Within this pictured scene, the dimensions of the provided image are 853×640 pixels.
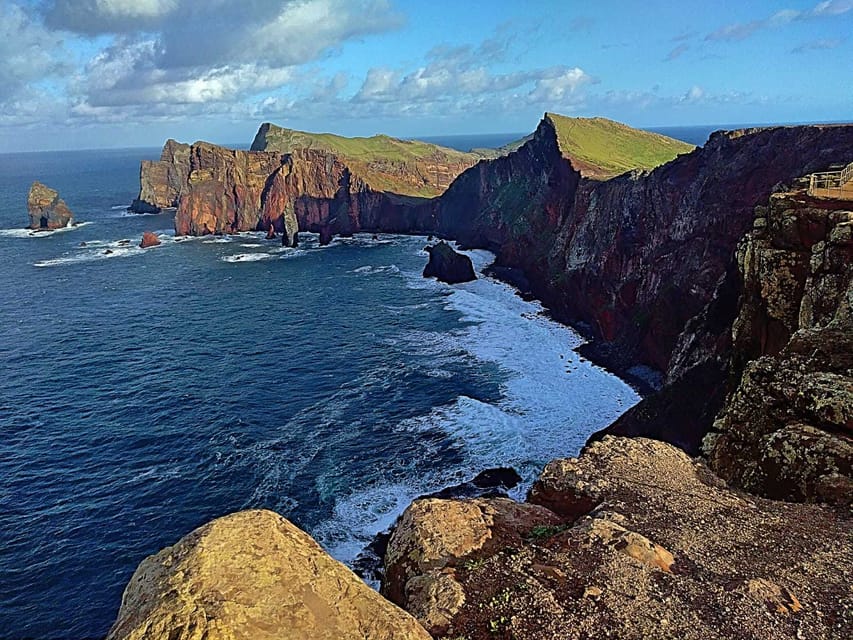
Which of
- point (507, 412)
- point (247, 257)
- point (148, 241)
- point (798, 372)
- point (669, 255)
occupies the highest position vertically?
point (798, 372)

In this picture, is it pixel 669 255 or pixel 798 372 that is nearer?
pixel 798 372

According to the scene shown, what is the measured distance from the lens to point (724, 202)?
5434cm

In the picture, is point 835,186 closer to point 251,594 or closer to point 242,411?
point 251,594

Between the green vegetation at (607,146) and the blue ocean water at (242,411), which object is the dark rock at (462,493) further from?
the green vegetation at (607,146)

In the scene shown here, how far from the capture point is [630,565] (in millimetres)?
14852

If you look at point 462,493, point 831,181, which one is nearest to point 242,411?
point 462,493

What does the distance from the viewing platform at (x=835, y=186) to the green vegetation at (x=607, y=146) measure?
5578 centimetres

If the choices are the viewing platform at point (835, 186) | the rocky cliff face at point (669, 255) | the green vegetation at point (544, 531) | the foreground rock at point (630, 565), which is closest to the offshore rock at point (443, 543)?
the foreground rock at point (630, 565)

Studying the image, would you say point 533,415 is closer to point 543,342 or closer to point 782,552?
point 543,342

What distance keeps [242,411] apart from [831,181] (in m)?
41.4

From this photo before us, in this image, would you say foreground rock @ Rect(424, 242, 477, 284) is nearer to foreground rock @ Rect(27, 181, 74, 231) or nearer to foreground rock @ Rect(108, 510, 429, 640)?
foreground rock @ Rect(108, 510, 429, 640)

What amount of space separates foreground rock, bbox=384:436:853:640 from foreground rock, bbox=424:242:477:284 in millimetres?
73487

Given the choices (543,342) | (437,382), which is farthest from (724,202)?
(437,382)

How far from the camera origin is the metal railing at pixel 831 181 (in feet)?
97.1
